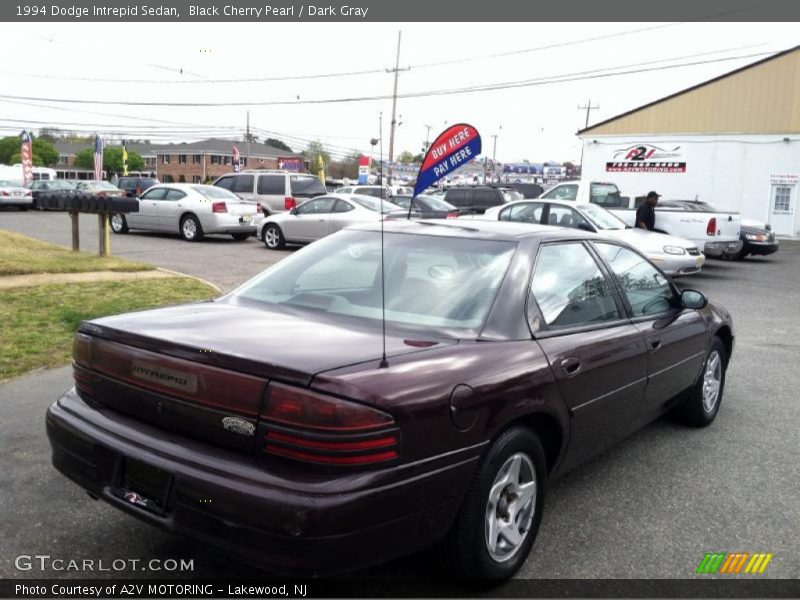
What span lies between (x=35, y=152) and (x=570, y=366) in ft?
377

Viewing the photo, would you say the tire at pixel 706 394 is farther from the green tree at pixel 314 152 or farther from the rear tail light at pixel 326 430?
the green tree at pixel 314 152

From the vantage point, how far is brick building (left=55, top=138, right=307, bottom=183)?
87.4 m

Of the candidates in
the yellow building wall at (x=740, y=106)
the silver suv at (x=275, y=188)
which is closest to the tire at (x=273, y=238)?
the silver suv at (x=275, y=188)

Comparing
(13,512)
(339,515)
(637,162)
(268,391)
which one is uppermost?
(637,162)

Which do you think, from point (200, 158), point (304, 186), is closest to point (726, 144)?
point (304, 186)

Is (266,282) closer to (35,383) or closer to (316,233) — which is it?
(35,383)

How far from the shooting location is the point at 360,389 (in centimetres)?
247

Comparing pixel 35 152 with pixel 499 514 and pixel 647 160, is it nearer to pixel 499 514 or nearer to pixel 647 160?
pixel 647 160

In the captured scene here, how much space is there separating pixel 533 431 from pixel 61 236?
17.3 metres

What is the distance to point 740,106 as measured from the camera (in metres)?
29.7

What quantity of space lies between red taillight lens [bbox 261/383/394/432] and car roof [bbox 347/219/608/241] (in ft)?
5.23

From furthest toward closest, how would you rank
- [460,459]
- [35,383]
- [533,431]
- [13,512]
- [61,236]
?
[61,236]
[35,383]
[13,512]
[533,431]
[460,459]

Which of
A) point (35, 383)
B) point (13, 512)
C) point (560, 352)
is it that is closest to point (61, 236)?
point (35, 383)

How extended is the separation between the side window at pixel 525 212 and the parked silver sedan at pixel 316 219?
3086 mm
